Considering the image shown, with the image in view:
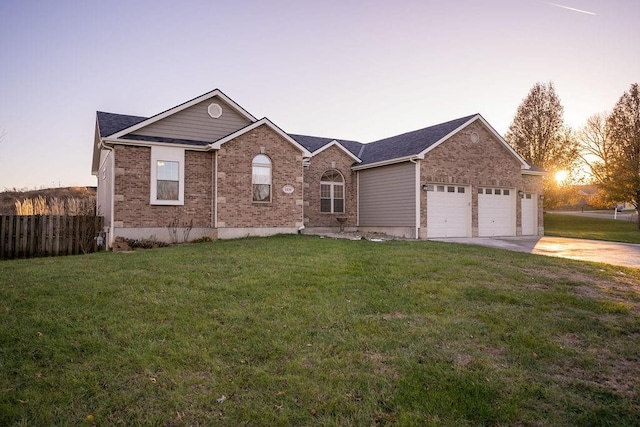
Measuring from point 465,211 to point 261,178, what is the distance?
9900mm

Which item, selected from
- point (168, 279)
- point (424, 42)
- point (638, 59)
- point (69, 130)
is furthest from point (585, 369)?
point (69, 130)

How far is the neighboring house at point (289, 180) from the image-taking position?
47.6 feet

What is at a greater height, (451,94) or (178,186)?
(451,94)

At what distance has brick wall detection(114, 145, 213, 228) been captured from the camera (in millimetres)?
13930

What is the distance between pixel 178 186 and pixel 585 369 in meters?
13.7

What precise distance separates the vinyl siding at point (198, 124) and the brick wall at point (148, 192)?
97cm

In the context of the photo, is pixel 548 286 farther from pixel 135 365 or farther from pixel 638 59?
pixel 638 59

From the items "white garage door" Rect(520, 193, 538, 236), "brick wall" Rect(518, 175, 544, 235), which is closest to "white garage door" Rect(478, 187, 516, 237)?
"white garage door" Rect(520, 193, 538, 236)

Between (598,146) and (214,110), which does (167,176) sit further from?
(598,146)

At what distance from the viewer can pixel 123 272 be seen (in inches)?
315

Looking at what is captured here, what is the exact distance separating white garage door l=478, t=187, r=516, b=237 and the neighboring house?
0.17 ft

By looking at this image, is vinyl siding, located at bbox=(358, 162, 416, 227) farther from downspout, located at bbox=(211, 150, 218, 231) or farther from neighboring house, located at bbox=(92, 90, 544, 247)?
downspout, located at bbox=(211, 150, 218, 231)

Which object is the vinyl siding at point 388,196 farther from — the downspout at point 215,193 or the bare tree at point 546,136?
the bare tree at point 546,136

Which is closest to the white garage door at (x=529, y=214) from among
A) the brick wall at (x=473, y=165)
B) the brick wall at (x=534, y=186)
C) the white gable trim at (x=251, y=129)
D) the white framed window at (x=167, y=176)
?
the brick wall at (x=534, y=186)
